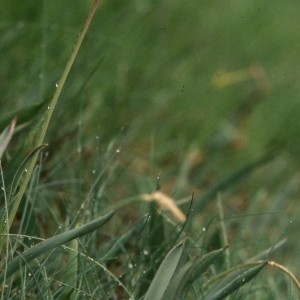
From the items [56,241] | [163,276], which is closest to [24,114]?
[56,241]

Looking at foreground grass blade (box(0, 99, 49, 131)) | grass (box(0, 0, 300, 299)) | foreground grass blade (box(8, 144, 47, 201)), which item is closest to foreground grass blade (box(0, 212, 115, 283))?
grass (box(0, 0, 300, 299))

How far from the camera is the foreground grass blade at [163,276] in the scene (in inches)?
42.0

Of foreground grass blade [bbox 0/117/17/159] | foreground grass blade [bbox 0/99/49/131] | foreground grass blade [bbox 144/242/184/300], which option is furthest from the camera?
foreground grass blade [bbox 0/99/49/131]

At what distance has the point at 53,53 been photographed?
2098mm

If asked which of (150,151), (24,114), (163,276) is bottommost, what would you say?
(150,151)

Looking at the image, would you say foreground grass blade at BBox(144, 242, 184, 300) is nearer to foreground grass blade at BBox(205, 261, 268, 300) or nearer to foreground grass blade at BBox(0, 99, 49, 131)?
foreground grass blade at BBox(205, 261, 268, 300)

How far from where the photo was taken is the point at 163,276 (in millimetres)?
1075

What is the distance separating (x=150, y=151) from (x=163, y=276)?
0.81 meters

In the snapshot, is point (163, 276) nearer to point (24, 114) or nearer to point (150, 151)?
point (24, 114)

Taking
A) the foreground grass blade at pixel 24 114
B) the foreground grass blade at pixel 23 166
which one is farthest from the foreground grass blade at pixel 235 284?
the foreground grass blade at pixel 24 114

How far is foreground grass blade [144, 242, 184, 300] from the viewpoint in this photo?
3.50 feet

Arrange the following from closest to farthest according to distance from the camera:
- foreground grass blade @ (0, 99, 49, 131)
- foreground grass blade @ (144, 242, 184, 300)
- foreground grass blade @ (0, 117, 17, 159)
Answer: foreground grass blade @ (144, 242, 184, 300) < foreground grass blade @ (0, 117, 17, 159) < foreground grass blade @ (0, 99, 49, 131)

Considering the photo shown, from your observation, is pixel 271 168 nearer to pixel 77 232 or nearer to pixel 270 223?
pixel 270 223

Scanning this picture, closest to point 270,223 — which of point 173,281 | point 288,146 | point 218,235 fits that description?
point 218,235
